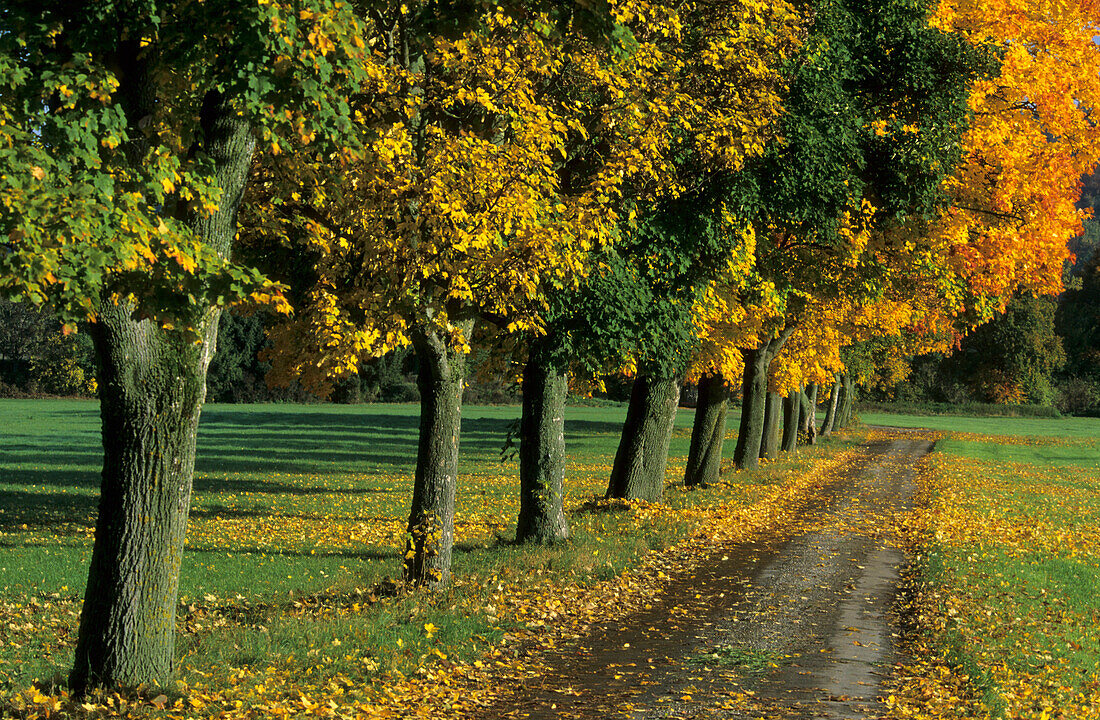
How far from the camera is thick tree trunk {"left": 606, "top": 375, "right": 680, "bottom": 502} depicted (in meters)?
21.6

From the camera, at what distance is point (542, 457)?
1672 cm

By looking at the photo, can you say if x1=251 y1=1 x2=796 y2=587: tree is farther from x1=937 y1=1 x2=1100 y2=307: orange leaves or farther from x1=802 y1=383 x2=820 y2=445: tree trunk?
x1=802 y1=383 x2=820 y2=445: tree trunk

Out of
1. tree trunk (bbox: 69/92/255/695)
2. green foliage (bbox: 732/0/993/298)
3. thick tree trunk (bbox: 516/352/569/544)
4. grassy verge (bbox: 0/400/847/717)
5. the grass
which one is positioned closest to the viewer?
tree trunk (bbox: 69/92/255/695)

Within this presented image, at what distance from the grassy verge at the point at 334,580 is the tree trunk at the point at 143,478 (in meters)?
0.44

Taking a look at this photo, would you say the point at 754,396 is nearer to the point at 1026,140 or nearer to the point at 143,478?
the point at 1026,140

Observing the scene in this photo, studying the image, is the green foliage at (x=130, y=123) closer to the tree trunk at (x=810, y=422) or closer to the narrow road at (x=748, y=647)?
the narrow road at (x=748, y=647)

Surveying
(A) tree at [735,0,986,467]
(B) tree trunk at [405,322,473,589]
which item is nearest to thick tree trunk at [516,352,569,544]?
(B) tree trunk at [405,322,473,589]

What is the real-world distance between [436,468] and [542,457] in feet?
12.2

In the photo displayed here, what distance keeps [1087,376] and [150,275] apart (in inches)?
4551

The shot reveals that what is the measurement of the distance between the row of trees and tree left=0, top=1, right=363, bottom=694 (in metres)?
0.03

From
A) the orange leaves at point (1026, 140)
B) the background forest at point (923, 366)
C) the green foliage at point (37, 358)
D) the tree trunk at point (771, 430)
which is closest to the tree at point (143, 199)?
the orange leaves at point (1026, 140)

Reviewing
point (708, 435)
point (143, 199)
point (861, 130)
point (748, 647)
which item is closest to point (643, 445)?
point (708, 435)

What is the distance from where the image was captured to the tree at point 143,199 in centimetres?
623

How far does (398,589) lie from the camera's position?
41.9ft
